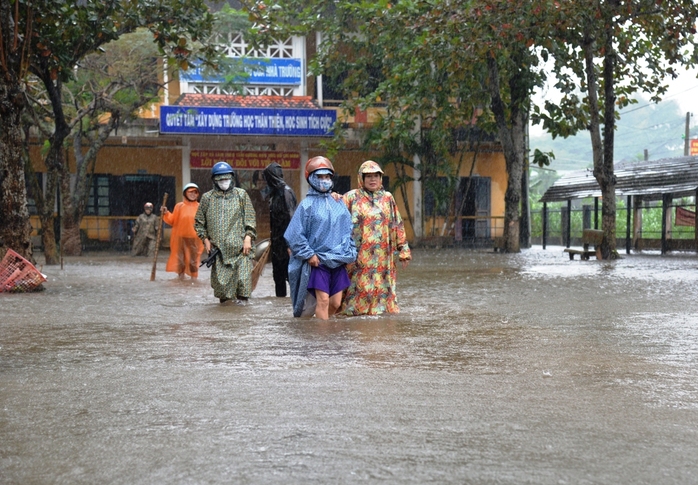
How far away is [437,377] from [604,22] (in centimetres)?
1524

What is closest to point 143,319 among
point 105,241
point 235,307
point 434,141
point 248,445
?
point 235,307

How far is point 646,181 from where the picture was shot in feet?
88.2

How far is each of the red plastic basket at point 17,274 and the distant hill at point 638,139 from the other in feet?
309

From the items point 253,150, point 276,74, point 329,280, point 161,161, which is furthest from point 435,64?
point 161,161

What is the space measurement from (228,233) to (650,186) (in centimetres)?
1808

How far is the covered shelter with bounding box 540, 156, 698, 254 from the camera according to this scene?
25.5 metres

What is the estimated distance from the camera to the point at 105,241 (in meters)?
30.8

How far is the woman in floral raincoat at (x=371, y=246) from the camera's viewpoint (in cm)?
905

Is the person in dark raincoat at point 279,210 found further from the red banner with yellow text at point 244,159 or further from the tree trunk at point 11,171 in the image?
the red banner with yellow text at point 244,159

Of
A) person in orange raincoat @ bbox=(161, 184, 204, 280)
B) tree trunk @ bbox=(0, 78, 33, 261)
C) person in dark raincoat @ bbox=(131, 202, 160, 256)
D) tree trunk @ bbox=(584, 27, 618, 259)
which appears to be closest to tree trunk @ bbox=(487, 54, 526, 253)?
tree trunk @ bbox=(584, 27, 618, 259)

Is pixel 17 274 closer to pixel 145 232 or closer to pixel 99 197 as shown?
pixel 145 232

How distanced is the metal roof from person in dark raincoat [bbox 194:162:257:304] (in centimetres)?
1628

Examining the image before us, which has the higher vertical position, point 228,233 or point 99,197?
point 99,197

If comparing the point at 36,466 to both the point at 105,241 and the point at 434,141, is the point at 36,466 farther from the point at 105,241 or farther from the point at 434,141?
the point at 105,241
